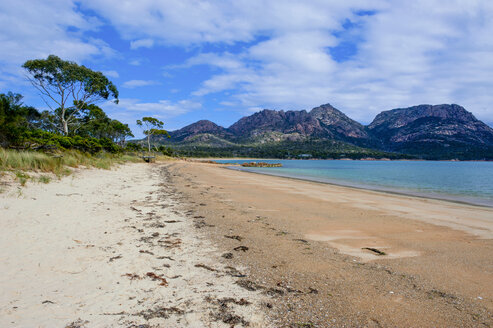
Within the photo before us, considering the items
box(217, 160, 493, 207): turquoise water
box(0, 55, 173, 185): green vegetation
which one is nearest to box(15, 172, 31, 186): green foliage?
box(0, 55, 173, 185): green vegetation

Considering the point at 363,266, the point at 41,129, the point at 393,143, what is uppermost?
the point at 393,143

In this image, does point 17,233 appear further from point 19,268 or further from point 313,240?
point 313,240

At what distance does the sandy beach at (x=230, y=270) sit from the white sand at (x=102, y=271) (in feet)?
0.06

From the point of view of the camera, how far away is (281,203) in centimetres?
1060

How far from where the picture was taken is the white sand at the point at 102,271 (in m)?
2.73

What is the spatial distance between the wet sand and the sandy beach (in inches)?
0.8

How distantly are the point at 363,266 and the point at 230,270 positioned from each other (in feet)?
7.65

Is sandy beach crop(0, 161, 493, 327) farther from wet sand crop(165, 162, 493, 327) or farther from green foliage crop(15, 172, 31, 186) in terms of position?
green foliage crop(15, 172, 31, 186)

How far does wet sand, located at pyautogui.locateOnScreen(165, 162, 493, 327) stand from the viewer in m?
2.90

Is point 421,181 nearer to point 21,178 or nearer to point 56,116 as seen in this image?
point 21,178

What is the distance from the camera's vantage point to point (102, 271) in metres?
3.76

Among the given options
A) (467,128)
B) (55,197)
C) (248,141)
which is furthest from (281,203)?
(467,128)

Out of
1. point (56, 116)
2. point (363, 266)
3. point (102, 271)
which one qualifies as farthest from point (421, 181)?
point (56, 116)

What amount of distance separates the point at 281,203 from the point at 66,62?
29.2 metres
